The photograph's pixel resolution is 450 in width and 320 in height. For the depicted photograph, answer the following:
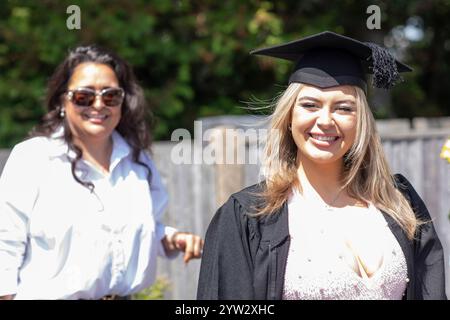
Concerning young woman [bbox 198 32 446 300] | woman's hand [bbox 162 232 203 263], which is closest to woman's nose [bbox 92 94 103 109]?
woman's hand [bbox 162 232 203 263]

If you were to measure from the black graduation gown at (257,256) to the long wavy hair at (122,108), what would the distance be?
1.07 meters

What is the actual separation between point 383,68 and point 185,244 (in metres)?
1.53

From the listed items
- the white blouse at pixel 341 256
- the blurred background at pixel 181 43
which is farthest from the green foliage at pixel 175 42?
the white blouse at pixel 341 256

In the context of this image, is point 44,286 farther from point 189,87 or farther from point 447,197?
point 189,87

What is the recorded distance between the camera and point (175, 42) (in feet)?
29.3

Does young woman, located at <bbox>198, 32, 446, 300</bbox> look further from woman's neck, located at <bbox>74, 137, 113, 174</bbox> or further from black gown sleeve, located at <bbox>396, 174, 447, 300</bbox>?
woman's neck, located at <bbox>74, 137, 113, 174</bbox>

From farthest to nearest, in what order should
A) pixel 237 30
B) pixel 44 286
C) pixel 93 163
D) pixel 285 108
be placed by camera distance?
pixel 237 30 → pixel 93 163 → pixel 44 286 → pixel 285 108

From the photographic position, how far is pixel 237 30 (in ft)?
27.9

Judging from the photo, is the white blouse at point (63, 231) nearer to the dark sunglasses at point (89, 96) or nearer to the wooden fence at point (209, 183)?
A: the dark sunglasses at point (89, 96)

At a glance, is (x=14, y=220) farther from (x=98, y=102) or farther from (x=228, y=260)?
(x=228, y=260)

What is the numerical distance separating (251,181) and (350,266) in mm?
3352

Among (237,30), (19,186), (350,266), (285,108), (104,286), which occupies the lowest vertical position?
(104,286)

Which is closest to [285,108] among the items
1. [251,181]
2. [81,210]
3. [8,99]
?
[81,210]

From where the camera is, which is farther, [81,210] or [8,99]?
[8,99]
